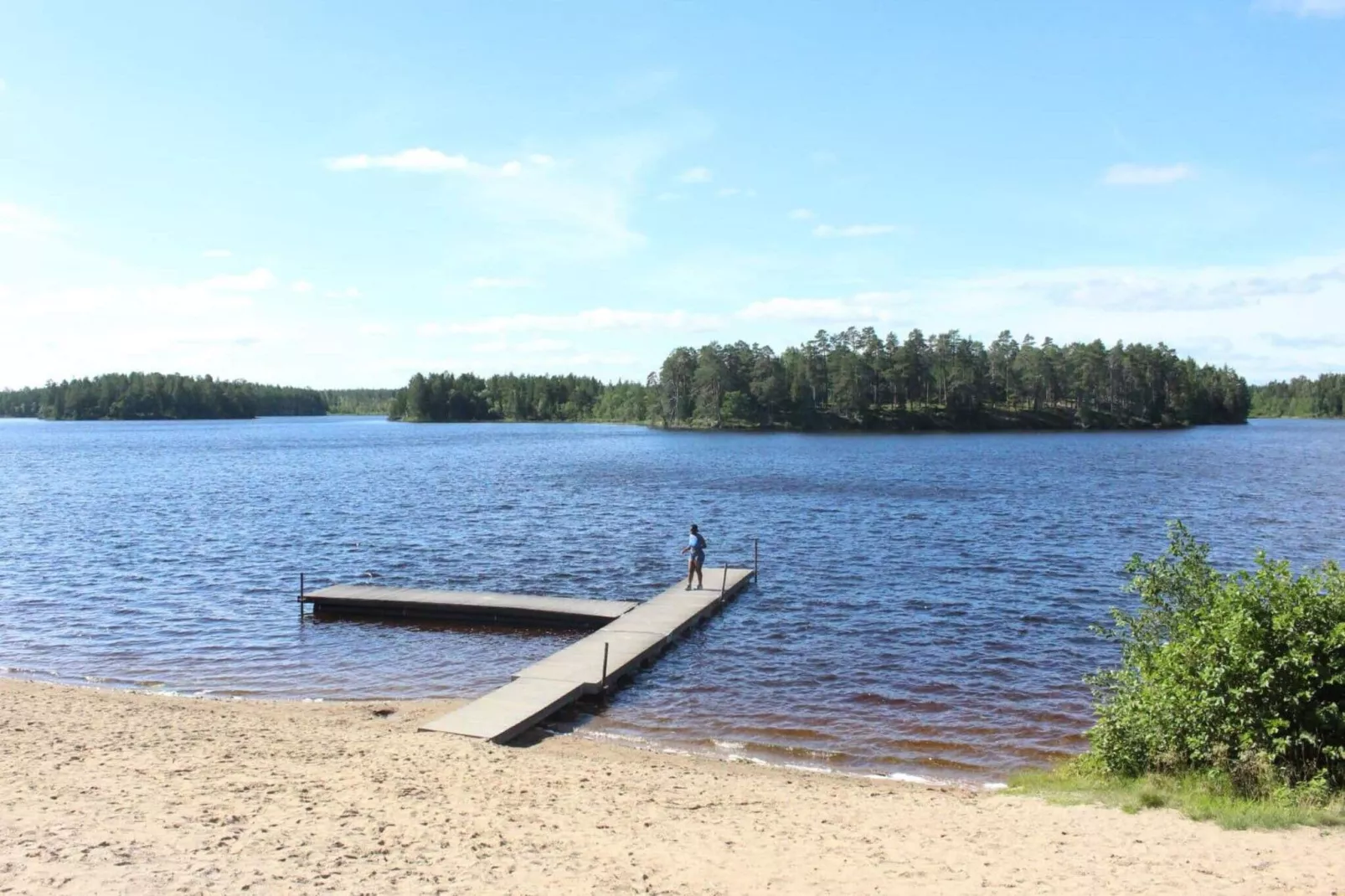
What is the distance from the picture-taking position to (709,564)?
3447 cm

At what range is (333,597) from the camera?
2686cm

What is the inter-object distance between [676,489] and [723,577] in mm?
35020

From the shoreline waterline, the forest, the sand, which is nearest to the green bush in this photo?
the sand

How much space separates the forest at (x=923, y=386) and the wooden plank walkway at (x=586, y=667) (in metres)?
134

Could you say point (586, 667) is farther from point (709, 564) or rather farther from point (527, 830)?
point (709, 564)

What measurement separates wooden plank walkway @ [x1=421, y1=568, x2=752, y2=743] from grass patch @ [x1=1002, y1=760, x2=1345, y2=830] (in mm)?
7906

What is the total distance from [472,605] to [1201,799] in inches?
737

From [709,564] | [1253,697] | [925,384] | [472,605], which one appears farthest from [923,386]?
[1253,697]

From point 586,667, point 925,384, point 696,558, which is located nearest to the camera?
point 586,667

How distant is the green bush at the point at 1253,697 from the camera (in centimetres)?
1103

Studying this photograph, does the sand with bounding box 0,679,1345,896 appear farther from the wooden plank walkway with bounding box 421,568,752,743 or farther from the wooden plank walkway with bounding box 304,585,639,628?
the wooden plank walkway with bounding box 304,585,639,628

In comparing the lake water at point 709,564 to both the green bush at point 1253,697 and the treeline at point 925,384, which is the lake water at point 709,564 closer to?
the green bush at point 1253,697

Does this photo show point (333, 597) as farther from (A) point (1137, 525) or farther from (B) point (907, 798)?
(A) point (1137, 525)

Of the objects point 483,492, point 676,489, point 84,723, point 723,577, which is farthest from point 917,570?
point 483,492
